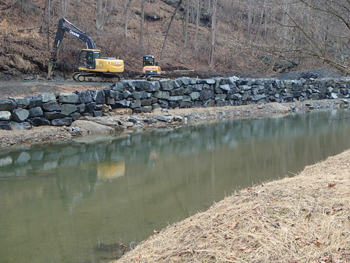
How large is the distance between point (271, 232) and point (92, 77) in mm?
18376

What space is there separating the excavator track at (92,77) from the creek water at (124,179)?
728 centimetres

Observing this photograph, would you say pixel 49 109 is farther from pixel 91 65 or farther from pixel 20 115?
pixel 91 65

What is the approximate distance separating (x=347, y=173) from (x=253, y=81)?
17.2 m

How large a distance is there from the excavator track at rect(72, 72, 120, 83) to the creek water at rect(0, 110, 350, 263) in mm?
7279

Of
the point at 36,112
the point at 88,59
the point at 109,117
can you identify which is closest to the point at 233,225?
the point at 36,112

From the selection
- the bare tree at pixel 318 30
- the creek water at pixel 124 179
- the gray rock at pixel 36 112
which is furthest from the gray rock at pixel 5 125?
the bare tree at pixel 318 30

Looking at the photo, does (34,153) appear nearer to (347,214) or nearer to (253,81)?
(347,214)

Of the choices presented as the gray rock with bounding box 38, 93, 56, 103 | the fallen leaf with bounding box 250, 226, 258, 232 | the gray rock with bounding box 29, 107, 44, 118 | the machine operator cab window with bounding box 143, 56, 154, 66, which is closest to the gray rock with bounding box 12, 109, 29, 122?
the gray rock with bounding box 29, 107, 44, 118

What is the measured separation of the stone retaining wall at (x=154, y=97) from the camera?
1362 cm

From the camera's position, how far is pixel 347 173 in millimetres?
6039

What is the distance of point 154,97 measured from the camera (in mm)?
18094

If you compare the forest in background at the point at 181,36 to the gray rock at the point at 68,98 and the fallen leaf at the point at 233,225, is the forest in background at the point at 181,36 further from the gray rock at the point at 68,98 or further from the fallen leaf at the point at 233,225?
the gray rock at the point at 68,98

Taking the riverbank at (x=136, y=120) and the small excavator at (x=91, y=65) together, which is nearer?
the riverbank at (x=136, y=120)

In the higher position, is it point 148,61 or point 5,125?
point 148,61
